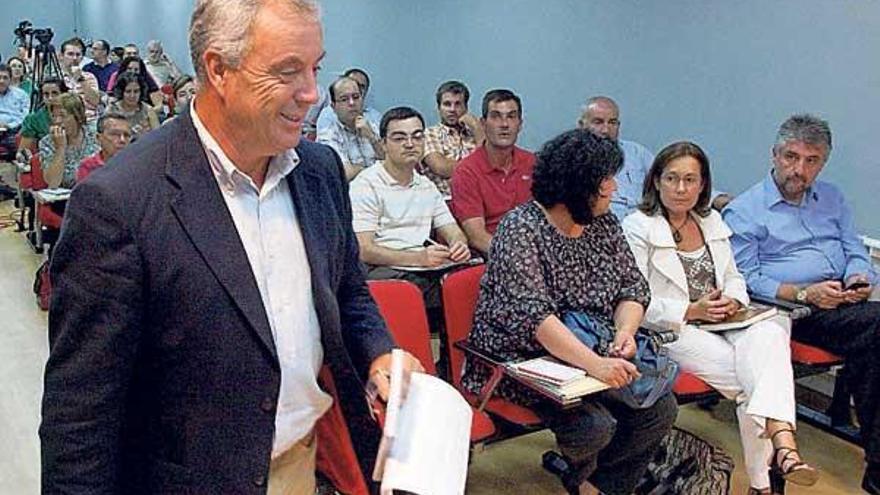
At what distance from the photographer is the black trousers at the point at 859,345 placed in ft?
9.93

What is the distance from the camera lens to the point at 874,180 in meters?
3.43

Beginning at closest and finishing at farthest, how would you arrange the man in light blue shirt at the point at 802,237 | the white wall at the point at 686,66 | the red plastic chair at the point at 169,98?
1. the man in light blue shirt at the point at 802,237
2. the white wall at the point at 686,66
3. the red plastic chair at the point at 169,98

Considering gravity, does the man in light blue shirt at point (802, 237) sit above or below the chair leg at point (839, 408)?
above

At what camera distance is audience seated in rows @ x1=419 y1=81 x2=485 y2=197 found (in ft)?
15.6

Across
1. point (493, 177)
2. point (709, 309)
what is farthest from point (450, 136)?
point (709, 309)

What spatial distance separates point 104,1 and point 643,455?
46.0 feet

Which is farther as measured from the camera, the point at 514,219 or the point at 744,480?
the point at 744,480

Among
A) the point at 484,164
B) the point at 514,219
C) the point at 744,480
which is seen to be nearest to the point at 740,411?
the point at 744,480

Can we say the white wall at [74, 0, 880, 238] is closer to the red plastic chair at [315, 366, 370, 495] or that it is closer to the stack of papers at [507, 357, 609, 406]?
the stack of papers at [507, 357, 609, 406]

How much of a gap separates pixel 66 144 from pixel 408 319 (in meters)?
3.49

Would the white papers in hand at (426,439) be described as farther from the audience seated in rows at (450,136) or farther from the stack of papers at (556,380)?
the audience seated in rows at (450,136)

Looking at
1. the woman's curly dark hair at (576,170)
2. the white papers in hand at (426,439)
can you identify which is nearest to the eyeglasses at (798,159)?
the woman's curly dark hair at (576,170)

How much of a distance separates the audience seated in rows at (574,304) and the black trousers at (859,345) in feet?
2.77

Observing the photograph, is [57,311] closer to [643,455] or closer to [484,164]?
[643,455]
